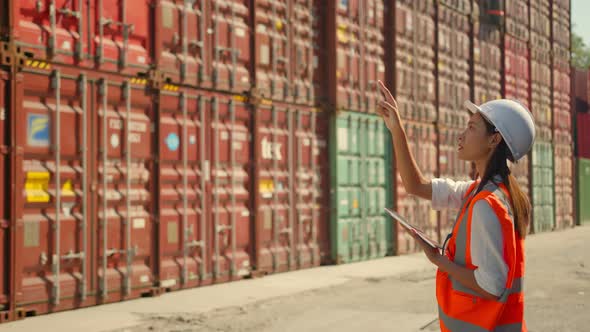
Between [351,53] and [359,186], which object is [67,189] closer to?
[359,186]

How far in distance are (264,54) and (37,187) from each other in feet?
16.6

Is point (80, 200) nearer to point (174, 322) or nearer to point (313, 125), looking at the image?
point (174, 322)

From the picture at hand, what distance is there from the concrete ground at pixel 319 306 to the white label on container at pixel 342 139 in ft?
8.10

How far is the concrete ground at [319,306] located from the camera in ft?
26.0

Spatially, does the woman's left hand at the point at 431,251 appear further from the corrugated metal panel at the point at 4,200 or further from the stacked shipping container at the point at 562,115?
the stacked shipping container at the point at 562,115

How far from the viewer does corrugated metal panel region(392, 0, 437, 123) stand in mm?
16328

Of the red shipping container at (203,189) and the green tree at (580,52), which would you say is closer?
the red shipping container at (203,189)

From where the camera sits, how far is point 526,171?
2386cm

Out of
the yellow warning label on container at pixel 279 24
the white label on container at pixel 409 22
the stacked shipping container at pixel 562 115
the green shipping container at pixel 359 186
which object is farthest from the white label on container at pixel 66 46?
the stacked shipping container at pixel 562 115

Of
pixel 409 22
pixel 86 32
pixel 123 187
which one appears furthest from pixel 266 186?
pixel 409 22

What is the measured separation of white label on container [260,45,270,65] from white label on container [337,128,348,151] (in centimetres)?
240

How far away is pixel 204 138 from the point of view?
11008 millimetres

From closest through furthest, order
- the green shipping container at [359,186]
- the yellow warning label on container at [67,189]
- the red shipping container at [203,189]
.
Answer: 1. the yellow warning label on container at [67,189]
2. the red shipping container at [203,189]
3. the green shipping container at [359,186]

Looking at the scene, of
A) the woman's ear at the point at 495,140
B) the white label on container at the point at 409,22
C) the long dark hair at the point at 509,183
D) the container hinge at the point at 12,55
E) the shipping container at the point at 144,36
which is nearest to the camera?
the long dark hair at the point at 509,183
